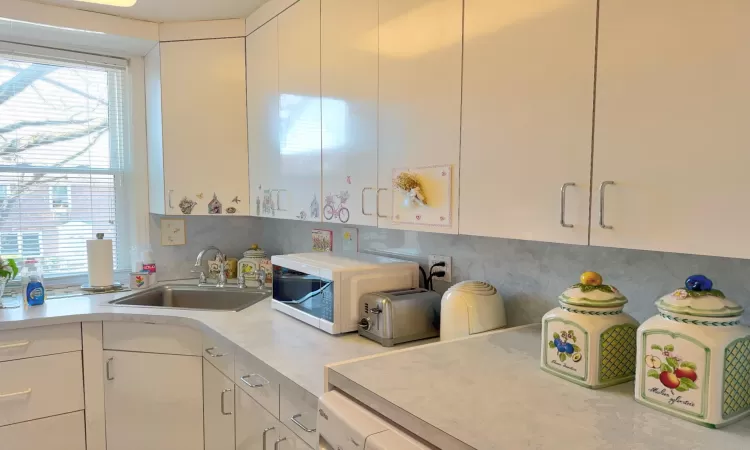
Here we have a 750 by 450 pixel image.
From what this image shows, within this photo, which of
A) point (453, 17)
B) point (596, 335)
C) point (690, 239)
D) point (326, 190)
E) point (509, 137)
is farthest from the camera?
point (326, 190)

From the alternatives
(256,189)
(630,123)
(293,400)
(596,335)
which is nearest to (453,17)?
(630,123)

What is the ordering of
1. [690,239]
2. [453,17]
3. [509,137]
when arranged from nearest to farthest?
[690,239] < [509,137] < [453,17]

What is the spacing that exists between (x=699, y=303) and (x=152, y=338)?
2.06 meters

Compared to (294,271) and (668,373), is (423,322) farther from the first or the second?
(668,373)

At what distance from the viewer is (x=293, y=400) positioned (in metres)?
1.45

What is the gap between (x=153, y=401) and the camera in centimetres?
223

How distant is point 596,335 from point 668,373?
0.54 feet

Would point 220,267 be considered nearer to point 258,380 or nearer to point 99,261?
point 99,261

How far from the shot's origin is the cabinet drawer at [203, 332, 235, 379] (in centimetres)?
186

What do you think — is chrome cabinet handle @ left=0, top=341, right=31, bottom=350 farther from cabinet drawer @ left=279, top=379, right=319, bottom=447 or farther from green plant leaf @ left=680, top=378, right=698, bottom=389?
green plant leaf @ left=680, top=378, right=698, bottom=389

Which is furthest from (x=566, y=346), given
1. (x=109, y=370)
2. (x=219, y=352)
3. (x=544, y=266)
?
(x=109, y=370)

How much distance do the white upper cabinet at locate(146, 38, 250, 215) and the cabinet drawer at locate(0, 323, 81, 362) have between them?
76 centimetres

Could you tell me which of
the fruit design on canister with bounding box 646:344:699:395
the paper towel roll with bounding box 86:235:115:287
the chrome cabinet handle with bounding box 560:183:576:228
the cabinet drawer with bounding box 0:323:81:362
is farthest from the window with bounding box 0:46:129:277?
the fruit design on canister with bounding box 646:344:699:395

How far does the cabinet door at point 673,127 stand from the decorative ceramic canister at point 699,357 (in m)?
0.11
